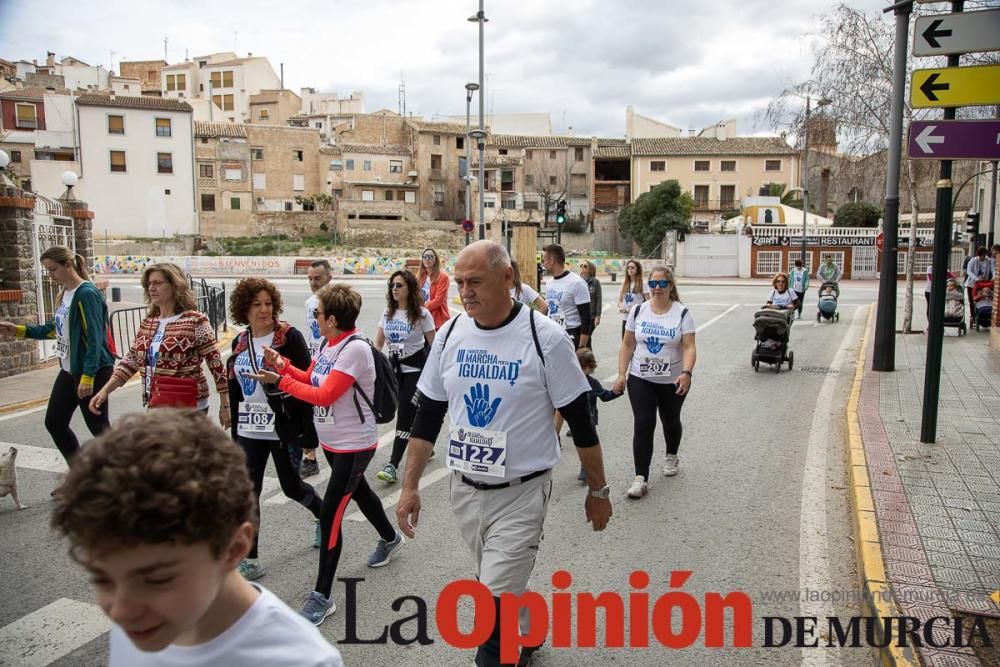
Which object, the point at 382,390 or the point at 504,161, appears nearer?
the point at 382,390

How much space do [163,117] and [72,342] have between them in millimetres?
59697

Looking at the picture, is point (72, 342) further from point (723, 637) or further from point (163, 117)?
point (163, 117)

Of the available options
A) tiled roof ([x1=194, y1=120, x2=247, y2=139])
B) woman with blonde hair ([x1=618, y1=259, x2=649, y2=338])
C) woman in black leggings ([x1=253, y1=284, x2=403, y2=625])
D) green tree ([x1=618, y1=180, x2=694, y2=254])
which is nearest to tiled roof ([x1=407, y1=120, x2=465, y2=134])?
tiled roof ([x1=194, y1=120, x2=247, y2=139])

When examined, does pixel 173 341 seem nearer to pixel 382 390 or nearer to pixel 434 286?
pixel 382 390

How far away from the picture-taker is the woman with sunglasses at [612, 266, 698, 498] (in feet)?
19.7

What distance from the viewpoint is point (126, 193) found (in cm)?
5744

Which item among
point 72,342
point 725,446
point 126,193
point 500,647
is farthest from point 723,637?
point 126,193

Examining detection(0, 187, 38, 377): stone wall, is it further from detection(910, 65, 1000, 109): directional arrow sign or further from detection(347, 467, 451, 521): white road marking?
detection(910, 65, 1000, 109): directional arrow sign

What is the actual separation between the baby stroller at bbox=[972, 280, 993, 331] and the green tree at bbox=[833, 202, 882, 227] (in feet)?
113

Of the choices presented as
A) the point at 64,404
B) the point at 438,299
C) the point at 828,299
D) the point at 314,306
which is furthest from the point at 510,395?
the point at 828,299

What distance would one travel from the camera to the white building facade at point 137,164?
5666 cm

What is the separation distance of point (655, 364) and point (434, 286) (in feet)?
9.38

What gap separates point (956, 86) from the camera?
6344 millimetres

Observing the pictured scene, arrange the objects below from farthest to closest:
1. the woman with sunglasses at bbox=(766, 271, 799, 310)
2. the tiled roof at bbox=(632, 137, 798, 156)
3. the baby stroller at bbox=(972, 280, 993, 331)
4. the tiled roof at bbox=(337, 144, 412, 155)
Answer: the tiled roof at bbox=(337, 144, 412, 155) → the tiled roof at bbox=(632, 137, 798, 156) → the baby stroller at bbox=(972, 280, 993, 331) → the woman with sunglasses at bbox=(766, 271, 799, 310)
